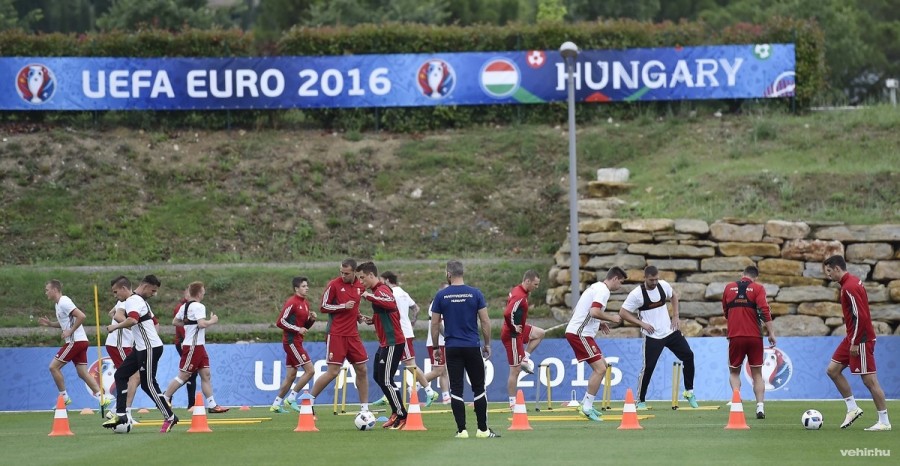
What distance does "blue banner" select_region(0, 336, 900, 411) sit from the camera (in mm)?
24203

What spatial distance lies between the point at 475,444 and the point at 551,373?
33.2 ft

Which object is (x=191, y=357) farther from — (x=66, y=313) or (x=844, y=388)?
(x=844, y=388)

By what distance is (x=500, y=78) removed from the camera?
37.5m

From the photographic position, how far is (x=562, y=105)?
3797cm

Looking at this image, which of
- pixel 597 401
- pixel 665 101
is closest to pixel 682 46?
pixel 665 101

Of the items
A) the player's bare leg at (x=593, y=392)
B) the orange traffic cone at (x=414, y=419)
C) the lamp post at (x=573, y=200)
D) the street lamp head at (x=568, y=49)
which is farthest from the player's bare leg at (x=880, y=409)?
the street lamp head at (x=568, y=49)

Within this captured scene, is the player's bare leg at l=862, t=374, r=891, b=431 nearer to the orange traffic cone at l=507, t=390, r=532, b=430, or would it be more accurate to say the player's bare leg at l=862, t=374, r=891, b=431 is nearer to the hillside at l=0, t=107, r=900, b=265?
the orange traffic cone at l=507, t=390, r=532, b=430

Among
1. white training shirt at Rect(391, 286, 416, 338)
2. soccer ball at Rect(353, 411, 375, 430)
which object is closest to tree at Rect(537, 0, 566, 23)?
white training shirt at Rect(391, 286, 416, 338)

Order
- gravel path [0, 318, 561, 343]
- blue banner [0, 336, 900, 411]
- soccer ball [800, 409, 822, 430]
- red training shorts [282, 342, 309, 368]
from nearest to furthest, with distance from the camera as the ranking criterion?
1. soccer ball [800, 409, 822, 430]
2. red training shorts [282, 342, 309, 368]
3. blue banner [0, 336, 900, 411]
4. gravel path [0, 318, 561, 343]

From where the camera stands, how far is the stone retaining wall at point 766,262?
91.4 ft

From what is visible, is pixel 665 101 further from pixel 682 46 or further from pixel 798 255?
pixel 798 255

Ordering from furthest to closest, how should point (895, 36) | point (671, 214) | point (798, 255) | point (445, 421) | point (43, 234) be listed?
point (895, 36) < point (43, 234) < point (671, 214) < point (798, 255) < point (445, 421)

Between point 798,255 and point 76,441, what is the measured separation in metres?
17.2

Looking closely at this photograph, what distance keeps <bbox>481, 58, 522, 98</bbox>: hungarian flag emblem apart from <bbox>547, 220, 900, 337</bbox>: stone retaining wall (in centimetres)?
939
